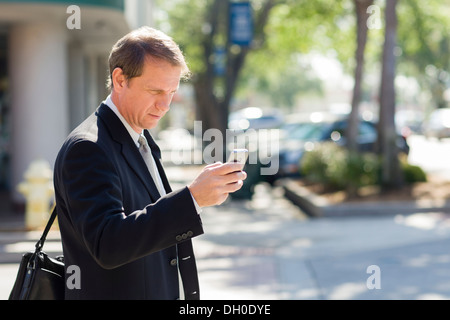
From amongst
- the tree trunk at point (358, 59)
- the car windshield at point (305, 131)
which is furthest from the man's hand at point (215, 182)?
the car windshield at point (305, 131)

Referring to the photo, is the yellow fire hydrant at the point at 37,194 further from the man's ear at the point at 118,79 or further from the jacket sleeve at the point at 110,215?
the jacket sleeve at the point at 110,215

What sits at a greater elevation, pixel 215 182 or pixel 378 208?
pixel 215 182

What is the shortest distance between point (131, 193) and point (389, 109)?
12425 mm

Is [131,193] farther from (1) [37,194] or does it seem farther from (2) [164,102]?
(1) [37,194]

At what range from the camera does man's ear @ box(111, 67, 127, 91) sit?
7.69 ft

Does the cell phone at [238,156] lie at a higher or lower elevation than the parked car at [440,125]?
lower

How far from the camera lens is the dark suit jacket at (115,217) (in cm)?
208

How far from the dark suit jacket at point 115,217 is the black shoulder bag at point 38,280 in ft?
0.39

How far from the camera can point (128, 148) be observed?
2.36 meters

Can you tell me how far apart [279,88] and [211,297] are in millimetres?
95735

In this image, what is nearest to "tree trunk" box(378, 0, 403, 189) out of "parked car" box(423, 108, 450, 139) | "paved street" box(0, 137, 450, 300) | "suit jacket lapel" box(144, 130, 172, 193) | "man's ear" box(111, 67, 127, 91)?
"paved street" box(0, 137, 450, 300)

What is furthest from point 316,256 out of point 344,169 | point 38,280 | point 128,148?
point 128,148

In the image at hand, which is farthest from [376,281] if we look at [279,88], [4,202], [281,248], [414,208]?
[279,88]

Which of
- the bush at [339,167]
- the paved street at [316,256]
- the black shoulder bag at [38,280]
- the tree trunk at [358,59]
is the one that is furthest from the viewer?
the tree trunk at [358,59]
